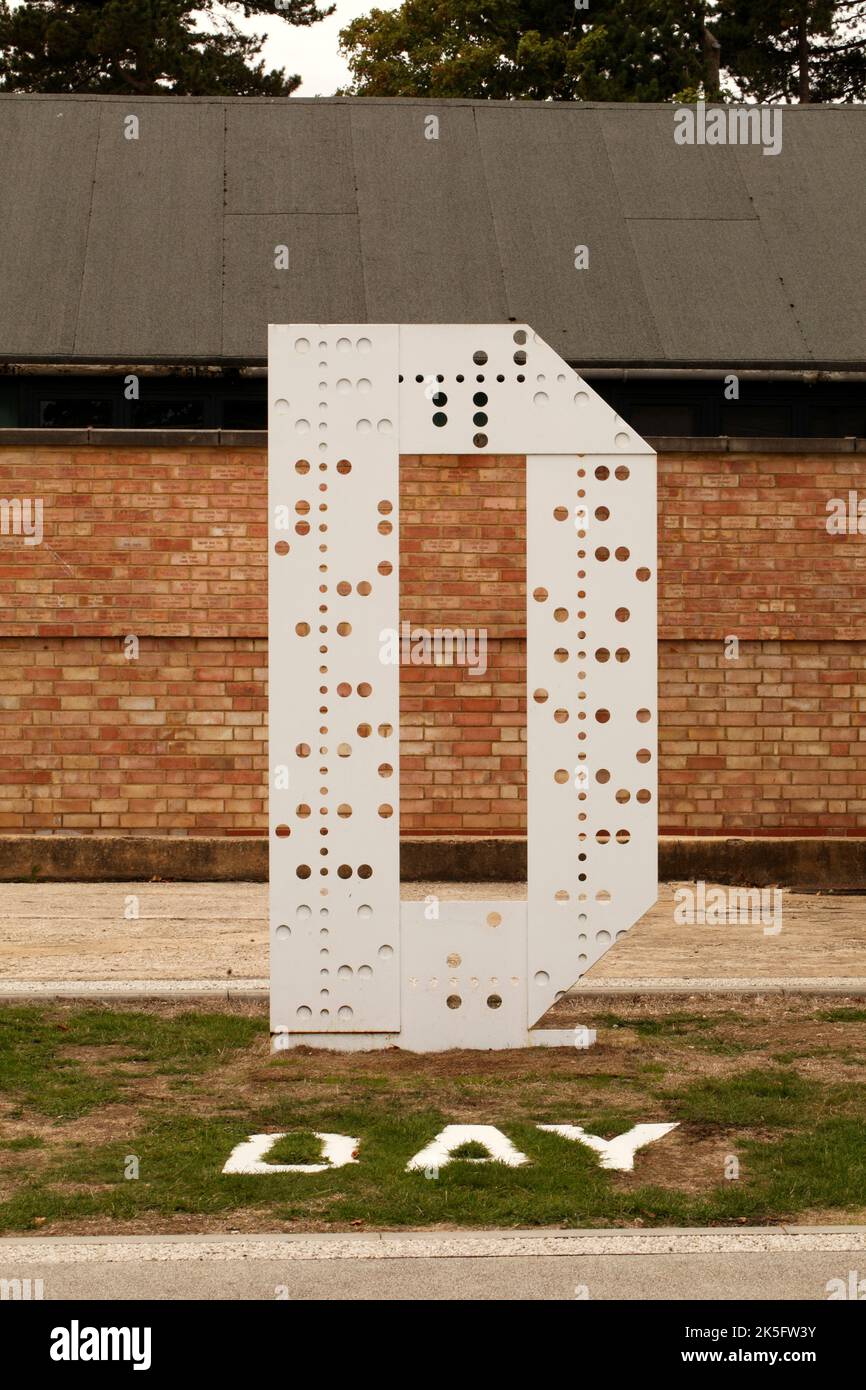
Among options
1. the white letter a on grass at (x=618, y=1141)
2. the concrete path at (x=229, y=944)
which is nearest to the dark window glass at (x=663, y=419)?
the concrete path at (x=229, y=944)

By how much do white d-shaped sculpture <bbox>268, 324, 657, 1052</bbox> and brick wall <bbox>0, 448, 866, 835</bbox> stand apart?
7.34 metres

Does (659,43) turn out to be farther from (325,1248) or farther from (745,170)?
(325,1248)

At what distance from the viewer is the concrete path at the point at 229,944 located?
9.08 m

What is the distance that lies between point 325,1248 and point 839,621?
36.4ft

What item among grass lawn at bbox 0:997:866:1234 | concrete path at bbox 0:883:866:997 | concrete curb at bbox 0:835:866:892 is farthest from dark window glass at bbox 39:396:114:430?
grass lawn at bbox 0:997:866:1234

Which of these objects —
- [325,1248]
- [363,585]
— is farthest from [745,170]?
[325,1248]

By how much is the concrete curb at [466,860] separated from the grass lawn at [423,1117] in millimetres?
5702

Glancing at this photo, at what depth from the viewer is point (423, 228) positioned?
1742cm

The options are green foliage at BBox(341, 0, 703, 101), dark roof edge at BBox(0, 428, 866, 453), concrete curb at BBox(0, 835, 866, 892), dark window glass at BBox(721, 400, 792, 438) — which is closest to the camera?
concrete curb at BBox(0, 835, 866, 892)

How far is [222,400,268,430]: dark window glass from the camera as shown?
16.1 meters

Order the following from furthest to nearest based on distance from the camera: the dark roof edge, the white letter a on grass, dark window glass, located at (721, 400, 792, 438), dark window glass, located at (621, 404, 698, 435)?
dark window glass, located at (721, 400, 792, 438), dark window glass, located at (621, 404, 698, 435), the dark roof edge, the white letter a on grass

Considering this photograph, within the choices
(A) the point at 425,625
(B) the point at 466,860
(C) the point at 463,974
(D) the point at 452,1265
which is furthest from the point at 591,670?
(A) the point at 425,625

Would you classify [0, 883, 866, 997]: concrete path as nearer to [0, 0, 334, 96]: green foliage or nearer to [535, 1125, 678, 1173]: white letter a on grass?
[535, 1125, 678, 1173]: white letter a on grass

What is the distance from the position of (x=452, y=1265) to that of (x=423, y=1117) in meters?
1.60
